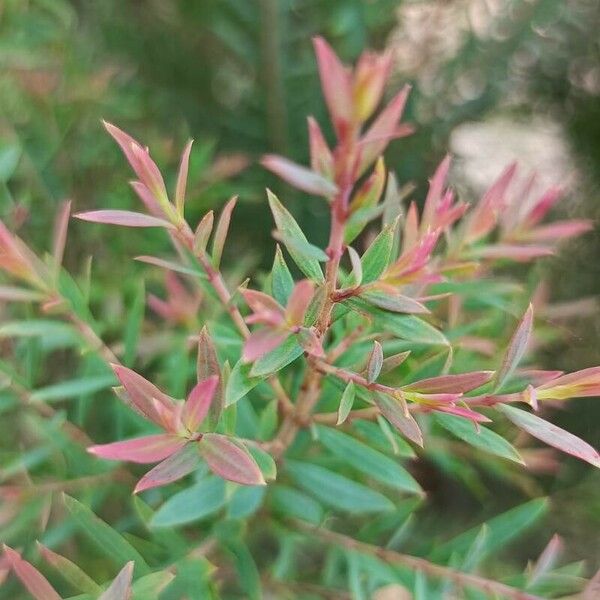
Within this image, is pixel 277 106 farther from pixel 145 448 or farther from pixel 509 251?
pixel 145 448

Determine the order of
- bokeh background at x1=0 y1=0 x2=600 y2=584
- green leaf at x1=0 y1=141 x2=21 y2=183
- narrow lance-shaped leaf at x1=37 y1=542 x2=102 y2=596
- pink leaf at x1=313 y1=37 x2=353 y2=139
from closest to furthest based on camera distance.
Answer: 1. pink leaf at x1=313 y1=37 x2=353 y2=139
2. narrow lance-shaped leaf at x1=37 y1=542 x2=102 y2=596
3. green leaf at x1=0 y1=141 x2=21 y2=183
4. bokeh background at x1=0 y1=0 x2=600 y2=584

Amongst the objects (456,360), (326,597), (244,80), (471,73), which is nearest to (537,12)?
(471,73)

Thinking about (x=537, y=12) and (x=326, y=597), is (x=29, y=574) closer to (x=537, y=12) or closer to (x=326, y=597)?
(x=326, y=597)

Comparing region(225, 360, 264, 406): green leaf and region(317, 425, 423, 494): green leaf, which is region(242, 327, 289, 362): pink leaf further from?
region(317, 425, 423, 494): green leaf

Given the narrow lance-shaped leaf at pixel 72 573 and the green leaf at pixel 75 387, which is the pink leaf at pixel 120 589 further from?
the green leaf at pixel 75 387

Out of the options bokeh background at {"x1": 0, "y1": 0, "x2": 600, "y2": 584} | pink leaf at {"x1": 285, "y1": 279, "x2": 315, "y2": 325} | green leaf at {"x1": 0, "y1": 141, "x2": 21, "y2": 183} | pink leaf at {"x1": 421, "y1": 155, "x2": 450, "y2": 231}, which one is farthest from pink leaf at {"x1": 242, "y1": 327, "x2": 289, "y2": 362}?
bokeh background at {"x1": 0, "y1": 0, "x2": 600, "y2": 584}
